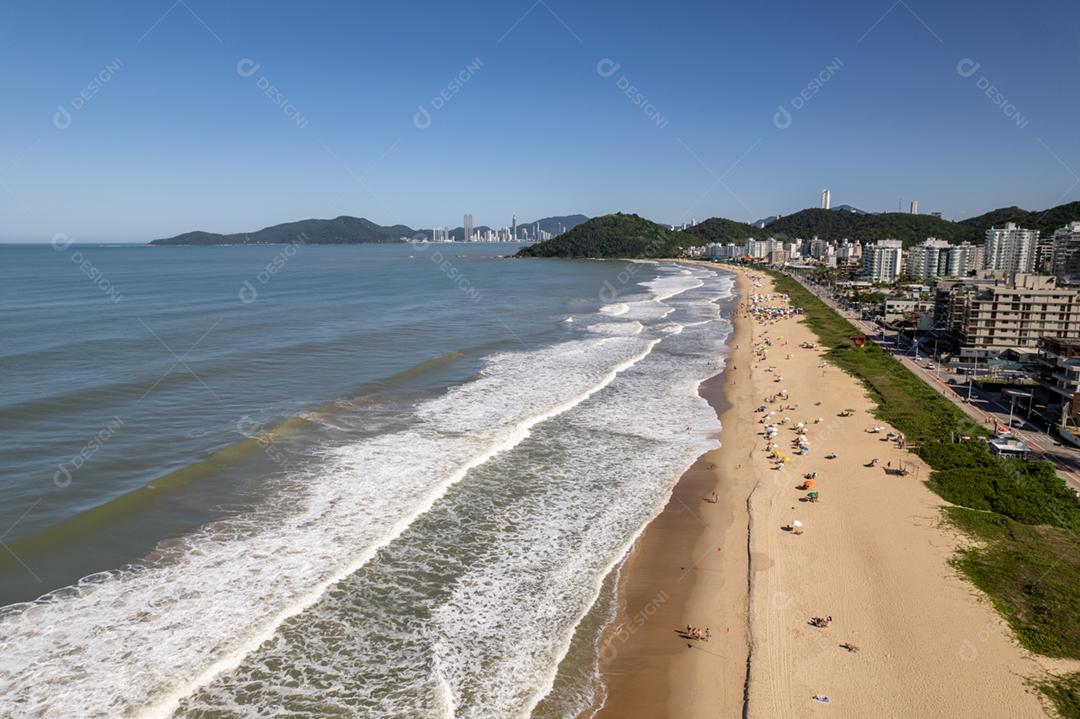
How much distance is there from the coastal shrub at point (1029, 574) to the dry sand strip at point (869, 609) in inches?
17.3

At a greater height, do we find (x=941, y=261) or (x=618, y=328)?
(x=941, y=261)

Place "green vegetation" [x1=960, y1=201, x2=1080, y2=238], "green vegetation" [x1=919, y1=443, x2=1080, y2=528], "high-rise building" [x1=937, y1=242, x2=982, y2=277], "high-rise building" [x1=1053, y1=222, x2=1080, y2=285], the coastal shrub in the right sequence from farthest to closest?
"green vegetation" [x1=960, y1=201, x2=1080, y2=238] < "high-rise building" [x1=937, y1=242, x2=982, y2=277] < "high-rise building" [x1=1053, y1=222, x2=1080, y2=285] < "green vegetation" [x1=919, y1=443, x2=1080, y2=528] < the coastal shrub

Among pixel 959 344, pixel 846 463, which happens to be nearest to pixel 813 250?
pixel 959 344

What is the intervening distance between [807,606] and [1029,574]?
580 centimetres

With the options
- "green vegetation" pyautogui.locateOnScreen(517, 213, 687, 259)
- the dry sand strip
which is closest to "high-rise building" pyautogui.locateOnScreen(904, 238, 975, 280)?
"green vegetation" pyautogui.locateOnScreen(517, 213, 687, 259)

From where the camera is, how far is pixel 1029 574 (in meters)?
14.4

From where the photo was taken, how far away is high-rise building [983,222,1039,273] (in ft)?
336

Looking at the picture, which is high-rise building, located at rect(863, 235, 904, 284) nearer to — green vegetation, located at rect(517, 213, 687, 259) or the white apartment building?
the white apartment building

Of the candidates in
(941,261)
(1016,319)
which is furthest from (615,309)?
(941,261)

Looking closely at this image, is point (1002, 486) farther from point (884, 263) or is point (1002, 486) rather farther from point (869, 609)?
point (884, 263)

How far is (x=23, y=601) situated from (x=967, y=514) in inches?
953

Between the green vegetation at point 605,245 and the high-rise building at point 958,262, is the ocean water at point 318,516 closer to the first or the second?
the high-rise building at point 958,262

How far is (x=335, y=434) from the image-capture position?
22938mm

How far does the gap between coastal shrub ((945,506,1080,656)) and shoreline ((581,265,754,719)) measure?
549 cm
